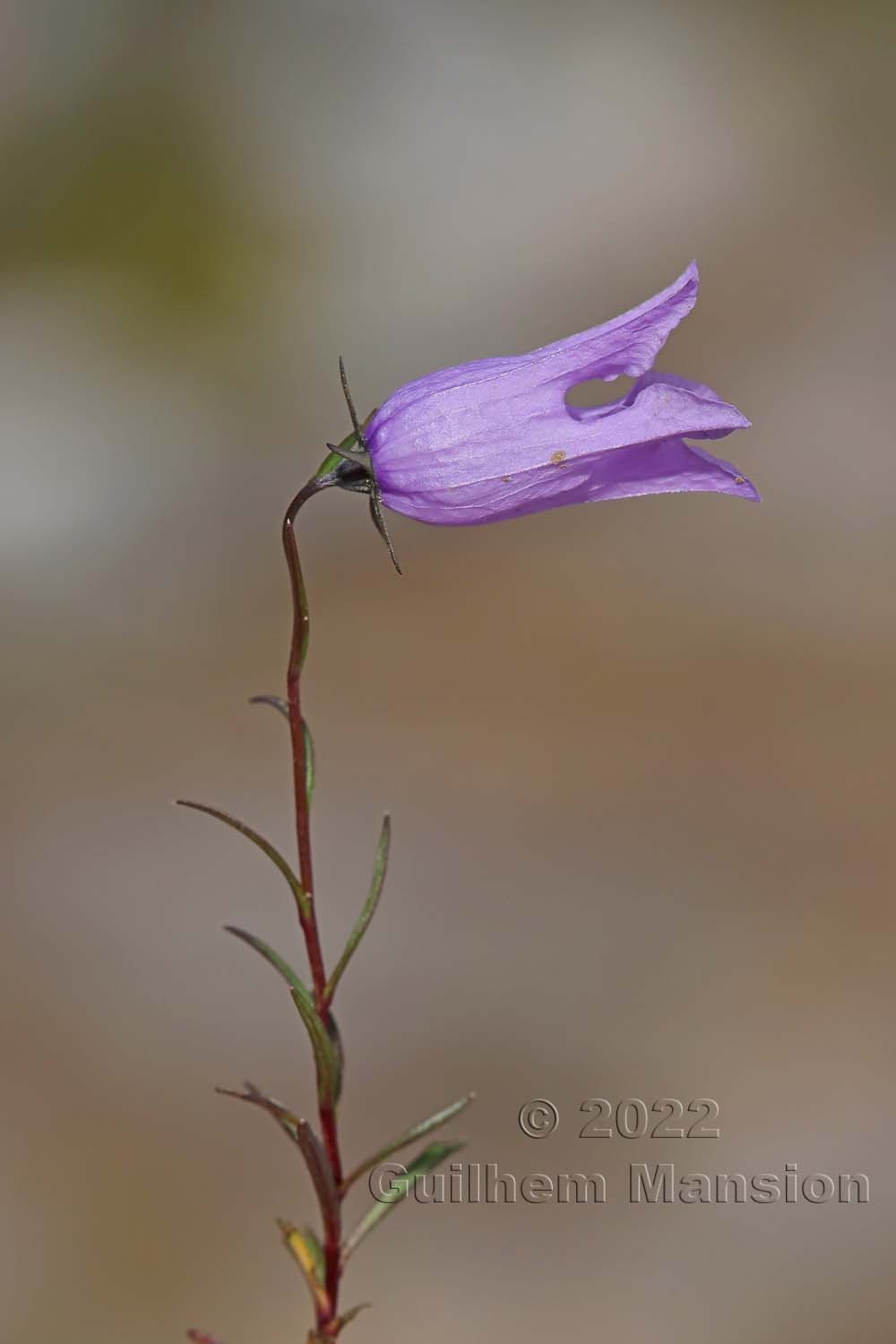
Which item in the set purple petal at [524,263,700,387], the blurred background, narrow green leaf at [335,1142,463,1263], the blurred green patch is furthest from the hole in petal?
narrow green leaf at [335,1142,463,1263]

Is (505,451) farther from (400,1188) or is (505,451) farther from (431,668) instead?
(431,668)

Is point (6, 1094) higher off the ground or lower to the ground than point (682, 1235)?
higher

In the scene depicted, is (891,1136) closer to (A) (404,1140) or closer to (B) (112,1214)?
(B) (112,1214)

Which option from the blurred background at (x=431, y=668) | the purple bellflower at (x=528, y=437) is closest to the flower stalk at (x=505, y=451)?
the purple bellflower at (x=528, y=437)

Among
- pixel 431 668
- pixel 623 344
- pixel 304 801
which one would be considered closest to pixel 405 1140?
pixel 304 801

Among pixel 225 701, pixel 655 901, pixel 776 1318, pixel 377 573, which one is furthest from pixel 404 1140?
pixel 377 573
